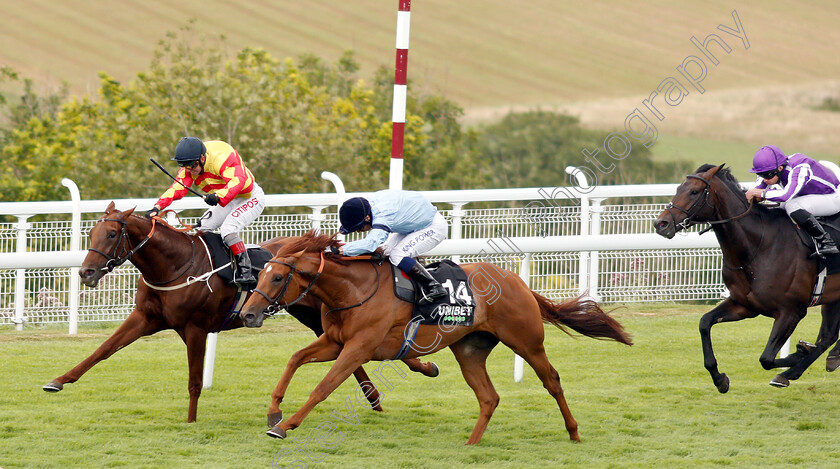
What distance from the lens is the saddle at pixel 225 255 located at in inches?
217

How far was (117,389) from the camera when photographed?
19.5 ft

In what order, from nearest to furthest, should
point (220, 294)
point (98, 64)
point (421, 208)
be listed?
point (421, 208) < point (220, 294) < point (98, 64)

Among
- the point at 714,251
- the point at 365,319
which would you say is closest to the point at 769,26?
the point at 714,251

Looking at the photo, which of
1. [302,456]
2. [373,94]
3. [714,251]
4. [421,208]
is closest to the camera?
[302,456]

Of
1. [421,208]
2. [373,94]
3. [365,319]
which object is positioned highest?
[373,94]

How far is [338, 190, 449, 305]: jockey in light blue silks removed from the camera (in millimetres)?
4789

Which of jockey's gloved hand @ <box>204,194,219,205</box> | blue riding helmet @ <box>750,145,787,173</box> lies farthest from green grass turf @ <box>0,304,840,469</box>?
blue riding helmet @ <box>750,145,787,173</box>

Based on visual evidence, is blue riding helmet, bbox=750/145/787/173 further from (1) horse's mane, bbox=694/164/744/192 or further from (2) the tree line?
(2) the tree line

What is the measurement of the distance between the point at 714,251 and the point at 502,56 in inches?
954

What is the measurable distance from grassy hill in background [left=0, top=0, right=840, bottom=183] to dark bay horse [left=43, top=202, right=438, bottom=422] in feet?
77.1

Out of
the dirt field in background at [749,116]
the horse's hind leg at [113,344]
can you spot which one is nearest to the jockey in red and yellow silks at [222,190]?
the horse's hind leg at [113,344]

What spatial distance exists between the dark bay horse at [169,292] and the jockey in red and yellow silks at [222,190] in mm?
160

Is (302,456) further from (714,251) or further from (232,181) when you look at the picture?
(714,251)

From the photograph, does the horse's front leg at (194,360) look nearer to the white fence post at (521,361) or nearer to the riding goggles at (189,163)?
the riding goggles at (189,163)
